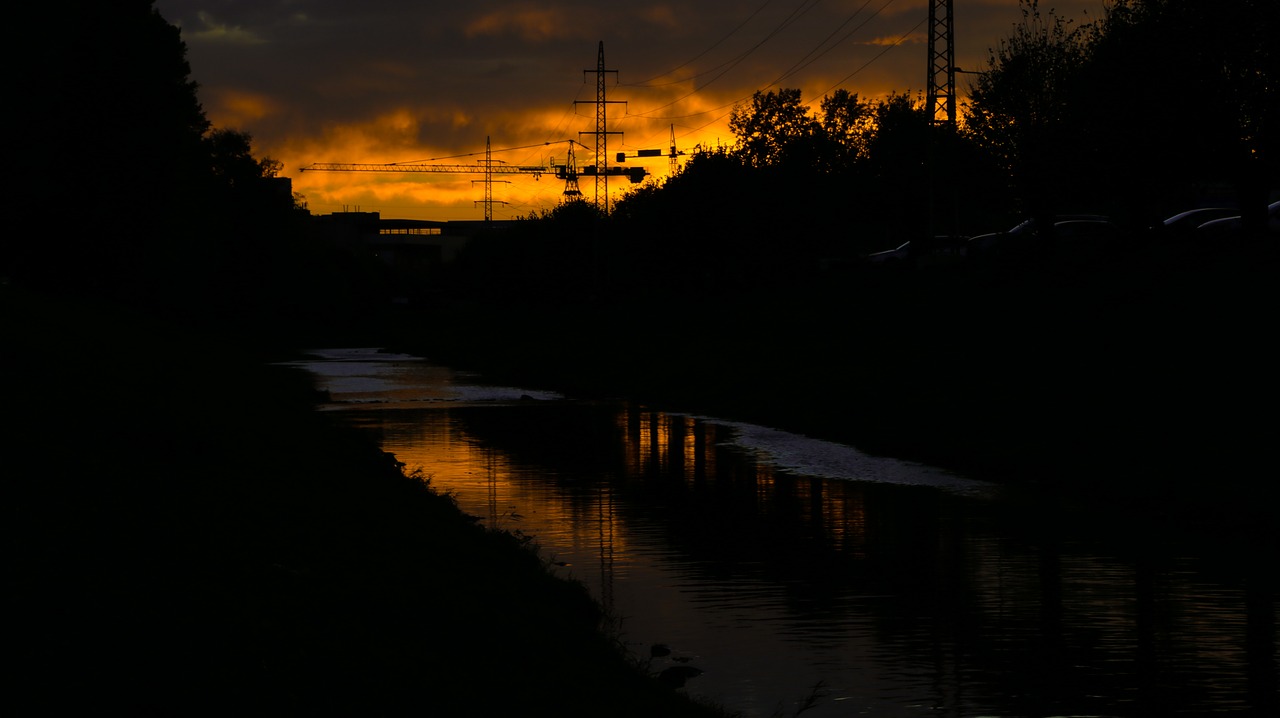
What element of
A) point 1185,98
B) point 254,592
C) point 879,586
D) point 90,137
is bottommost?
point 879,586

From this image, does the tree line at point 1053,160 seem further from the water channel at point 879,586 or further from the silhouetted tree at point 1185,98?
the water channel at point 879,586

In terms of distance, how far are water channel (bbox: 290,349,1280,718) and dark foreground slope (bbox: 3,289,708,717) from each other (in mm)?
971

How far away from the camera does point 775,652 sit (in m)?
10.8

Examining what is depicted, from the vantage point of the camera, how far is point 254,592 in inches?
380

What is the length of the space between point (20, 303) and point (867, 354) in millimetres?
23442

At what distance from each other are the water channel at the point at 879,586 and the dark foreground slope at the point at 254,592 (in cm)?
97

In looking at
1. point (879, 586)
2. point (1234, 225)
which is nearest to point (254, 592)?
point (879, 586)

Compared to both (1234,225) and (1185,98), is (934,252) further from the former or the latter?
(1185,98)

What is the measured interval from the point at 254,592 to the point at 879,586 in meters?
5.95

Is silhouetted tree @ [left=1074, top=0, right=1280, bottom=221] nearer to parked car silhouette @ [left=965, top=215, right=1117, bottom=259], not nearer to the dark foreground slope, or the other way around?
parked car silhouette @ [left=965, top=215, right=1117, bottom=259]

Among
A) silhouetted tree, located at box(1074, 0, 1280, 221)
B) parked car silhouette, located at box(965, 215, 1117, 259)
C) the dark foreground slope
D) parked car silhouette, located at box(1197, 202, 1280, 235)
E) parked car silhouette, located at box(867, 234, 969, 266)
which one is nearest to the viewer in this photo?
the dark foreground slope

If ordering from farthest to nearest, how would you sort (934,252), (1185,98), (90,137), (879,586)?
(934,252), (90,137), (1185,98), (879,586)

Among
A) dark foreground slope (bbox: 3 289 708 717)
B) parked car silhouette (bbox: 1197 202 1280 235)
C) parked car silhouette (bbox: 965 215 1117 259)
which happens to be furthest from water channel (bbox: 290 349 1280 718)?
parked car silhouette (bbox: 965 215 1117 259)

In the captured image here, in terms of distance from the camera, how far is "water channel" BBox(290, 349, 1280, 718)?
9.84m
